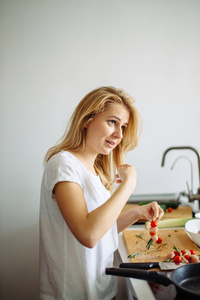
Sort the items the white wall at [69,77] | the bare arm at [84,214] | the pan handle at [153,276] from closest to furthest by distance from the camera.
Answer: the pan handle at [153,276], the bare arm at [84,214], the white wall at [69,77]

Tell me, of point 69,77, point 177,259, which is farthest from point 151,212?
point 69,77

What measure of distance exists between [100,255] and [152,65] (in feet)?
4.77

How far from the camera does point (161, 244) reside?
1.12 meters

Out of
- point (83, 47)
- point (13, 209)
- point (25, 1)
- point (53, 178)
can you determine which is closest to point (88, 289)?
point (53, 178)

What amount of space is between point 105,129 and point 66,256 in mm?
496

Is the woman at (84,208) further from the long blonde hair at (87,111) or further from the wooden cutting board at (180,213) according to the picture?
the wooden cutting board at (180,213)

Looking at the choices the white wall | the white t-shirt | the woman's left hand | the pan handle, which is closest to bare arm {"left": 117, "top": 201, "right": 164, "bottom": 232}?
the woman's left hand

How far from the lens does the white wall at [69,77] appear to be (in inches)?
73.4

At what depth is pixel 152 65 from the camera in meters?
1.98

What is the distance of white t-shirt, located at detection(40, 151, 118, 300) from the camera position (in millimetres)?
942

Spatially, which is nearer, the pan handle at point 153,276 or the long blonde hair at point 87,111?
the pan handle at point 153,276

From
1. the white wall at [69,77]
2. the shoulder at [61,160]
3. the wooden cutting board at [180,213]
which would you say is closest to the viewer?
the shoulder at [61,160]

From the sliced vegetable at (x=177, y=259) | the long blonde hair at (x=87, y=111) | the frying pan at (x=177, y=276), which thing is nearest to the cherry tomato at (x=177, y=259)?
the sliced vegetable at (x=177, y=259)

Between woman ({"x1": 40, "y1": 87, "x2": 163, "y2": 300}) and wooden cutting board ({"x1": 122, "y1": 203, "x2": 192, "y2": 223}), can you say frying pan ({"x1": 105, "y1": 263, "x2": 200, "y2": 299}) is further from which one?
wooden cutting board ({"x1": 122, "y1": 203, "x2": 192, "y2": 223})
